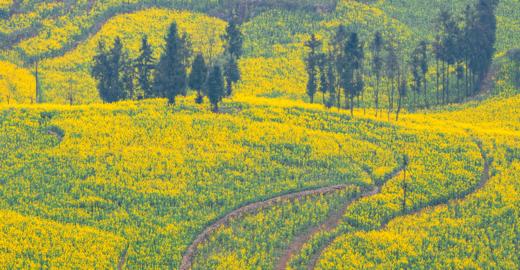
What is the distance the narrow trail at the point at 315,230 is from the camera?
8106 cm

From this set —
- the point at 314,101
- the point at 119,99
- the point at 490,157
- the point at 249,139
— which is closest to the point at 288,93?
the point at 314,101

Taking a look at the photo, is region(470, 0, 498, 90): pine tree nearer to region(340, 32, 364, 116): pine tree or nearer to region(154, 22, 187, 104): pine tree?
region(340, 32, 364, 116): pine tree

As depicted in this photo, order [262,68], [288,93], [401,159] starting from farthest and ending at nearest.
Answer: [262,68] < [288,93] < [401,159]

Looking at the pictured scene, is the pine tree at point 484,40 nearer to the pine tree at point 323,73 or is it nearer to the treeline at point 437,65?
the treeline at point 437,65

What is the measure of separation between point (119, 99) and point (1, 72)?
30768 millimetres

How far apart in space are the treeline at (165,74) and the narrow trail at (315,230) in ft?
98.4

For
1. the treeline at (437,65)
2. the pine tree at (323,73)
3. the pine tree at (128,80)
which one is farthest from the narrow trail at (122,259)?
the treeline at (437,65)

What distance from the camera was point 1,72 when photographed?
15050 cm

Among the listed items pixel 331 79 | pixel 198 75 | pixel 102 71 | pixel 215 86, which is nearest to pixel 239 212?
pixel 215 86

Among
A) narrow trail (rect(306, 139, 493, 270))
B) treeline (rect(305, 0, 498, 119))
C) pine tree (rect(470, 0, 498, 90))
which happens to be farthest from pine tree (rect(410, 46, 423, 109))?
narrow trail (rect(306, 139, 493, 270))

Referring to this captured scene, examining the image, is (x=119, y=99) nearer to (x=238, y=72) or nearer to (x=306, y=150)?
(x=238, y=72)

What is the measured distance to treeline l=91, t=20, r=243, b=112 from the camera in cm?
11831

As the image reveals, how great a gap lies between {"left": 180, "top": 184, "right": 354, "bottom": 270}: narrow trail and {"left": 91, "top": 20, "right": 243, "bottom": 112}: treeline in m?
26.8

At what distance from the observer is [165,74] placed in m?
125
